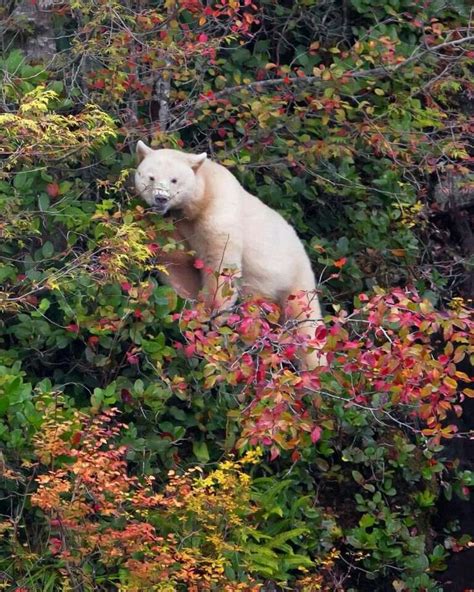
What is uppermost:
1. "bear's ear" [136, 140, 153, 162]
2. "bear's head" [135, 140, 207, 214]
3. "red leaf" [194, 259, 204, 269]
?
"bear's ear" [136, 140, 153, 162]

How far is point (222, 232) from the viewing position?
303 inches

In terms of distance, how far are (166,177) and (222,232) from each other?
0.56 metres

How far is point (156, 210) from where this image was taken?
7.31m

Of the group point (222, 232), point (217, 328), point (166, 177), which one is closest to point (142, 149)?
point (166, 177)

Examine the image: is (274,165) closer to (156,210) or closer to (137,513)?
(156,210)

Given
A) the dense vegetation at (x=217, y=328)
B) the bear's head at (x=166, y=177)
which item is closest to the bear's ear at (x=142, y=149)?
the bear's head at (x=166, y=177)

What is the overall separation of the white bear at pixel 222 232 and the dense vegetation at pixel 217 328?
199 millimetres

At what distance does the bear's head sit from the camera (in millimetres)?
7316

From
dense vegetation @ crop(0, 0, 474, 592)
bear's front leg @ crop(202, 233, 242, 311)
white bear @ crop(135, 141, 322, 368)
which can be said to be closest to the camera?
dense vegetation @ crop(0, 0, 474, 592)

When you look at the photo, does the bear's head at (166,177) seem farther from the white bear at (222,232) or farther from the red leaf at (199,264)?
the red leaf at (199,264)

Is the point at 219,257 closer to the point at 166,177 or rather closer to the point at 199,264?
the point at 199,264

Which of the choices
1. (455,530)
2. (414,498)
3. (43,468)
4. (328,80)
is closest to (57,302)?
(43,468)


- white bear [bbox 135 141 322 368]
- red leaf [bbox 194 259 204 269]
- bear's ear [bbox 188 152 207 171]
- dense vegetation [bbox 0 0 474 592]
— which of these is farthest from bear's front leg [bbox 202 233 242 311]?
bear's ear [bbox 188 152 207 171]

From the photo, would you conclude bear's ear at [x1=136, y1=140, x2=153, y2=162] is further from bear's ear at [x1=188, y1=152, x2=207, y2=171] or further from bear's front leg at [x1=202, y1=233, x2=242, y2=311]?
bear's front leg at [x1=202, y1=233, x2=242, y2=311]
